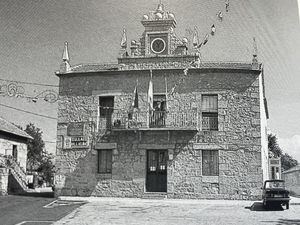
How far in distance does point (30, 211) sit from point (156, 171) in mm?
6119

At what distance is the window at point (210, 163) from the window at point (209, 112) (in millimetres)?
1031

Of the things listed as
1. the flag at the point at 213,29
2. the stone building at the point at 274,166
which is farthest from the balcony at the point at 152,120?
the stone building at the point at 274,166

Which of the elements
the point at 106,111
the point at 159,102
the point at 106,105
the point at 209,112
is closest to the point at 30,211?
the point at 106,111

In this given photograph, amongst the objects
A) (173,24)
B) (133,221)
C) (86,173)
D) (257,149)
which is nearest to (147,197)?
(86,173)

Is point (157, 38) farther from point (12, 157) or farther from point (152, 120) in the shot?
point (12, 157)

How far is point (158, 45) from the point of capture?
17594mm

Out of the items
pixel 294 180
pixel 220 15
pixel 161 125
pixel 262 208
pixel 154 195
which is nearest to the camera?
pixel 220 15

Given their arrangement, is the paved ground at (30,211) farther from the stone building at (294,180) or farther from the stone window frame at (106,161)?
the stone building at (294,180)

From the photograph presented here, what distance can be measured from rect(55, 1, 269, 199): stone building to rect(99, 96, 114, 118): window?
0.14 feet

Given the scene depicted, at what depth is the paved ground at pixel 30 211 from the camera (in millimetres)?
10367

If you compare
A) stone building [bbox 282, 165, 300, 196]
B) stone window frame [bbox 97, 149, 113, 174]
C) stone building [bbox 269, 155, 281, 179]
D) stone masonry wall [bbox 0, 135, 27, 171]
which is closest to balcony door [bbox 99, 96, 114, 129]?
stone window frame [bbox 97, 149, 113, 174]

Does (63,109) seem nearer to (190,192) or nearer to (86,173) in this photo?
(86,173)

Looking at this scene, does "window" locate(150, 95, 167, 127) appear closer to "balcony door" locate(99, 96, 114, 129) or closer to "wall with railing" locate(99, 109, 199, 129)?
"wall with railing" locate(99, 109, 199, 129)

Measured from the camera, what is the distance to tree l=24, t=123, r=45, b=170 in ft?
123
